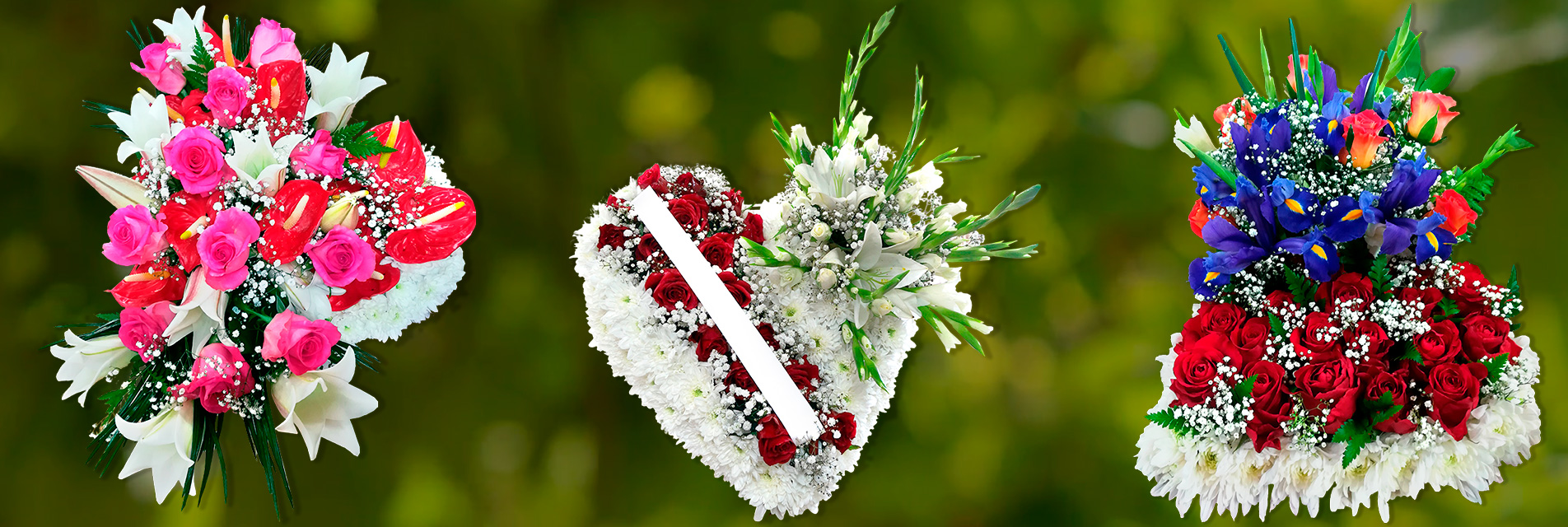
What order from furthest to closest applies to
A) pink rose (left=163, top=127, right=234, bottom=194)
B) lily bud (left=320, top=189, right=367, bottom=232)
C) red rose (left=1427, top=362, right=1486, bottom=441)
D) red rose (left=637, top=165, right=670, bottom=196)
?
red rose (left=637, top=165, right=670, bottom=196) → lily bud (left=320, top=189, right=367, bottom=232) → pink rose (left=163, top=127, right=234, bottom=194) → red rose (left=1427, top=362, right=1486, bottom=441)

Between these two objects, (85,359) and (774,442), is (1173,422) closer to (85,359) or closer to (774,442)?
(774,442)

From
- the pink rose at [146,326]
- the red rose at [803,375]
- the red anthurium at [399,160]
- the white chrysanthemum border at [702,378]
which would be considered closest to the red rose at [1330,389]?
the white chrysanthemum border at [702,378]

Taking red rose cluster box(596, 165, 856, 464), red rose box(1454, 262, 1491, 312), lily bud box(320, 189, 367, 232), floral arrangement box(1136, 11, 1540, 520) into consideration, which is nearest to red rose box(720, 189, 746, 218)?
red rose cluster box(596, 165, 856, 464)

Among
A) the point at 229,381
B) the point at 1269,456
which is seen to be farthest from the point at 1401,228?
the point at 229,381

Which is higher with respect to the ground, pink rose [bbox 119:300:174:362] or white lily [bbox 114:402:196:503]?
pink rose [bbox 119:300:174:362]

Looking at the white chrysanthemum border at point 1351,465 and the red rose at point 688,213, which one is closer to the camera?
the white chrysanthemum border at point 1351,465

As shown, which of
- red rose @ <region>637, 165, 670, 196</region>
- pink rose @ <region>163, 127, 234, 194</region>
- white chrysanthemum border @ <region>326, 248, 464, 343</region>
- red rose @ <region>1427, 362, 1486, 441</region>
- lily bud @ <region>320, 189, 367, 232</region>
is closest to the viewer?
red rose @ <region>1427, 362, 1486, 441</region>

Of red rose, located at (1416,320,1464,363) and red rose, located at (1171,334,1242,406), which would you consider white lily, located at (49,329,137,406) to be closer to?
red rose, located at (1171,334,1242,406)

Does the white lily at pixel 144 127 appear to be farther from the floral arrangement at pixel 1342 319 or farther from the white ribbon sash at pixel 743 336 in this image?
the floral arrangement at pixel 1342 319
